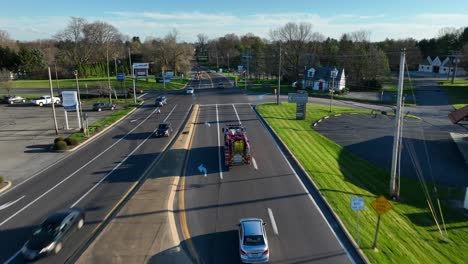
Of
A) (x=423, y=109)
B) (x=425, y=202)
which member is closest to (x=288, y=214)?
(x=425, y=202)

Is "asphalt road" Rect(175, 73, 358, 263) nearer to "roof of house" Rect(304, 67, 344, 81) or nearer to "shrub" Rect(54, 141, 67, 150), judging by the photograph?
"shrub" Rect(54, 141, 67, 150)

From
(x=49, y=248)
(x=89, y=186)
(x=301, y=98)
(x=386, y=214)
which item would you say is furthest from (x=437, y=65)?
(x=49, y=248)

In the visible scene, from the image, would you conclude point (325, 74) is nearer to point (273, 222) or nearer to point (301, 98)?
point (301, 98)

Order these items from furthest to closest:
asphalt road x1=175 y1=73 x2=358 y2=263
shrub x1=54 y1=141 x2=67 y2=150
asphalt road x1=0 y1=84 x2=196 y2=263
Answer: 1. shrub x1=54 y1=141 x2=67 y2=150
2. asphalt road x1=0 y1=84 x2=196 y2=263
3. asphalt road x1=175 y1=73 x2=358 y2=263

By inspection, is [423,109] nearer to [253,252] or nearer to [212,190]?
[212,190]

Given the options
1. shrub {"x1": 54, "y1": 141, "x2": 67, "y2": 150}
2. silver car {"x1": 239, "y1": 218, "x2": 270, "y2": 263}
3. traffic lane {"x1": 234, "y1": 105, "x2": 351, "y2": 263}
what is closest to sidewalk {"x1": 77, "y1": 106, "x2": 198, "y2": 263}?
silver car {"x1": 239, "y1": 218, "x2": 270, "y2": 263}

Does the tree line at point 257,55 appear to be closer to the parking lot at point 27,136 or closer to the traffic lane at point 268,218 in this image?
the parking lot at point 27,136
